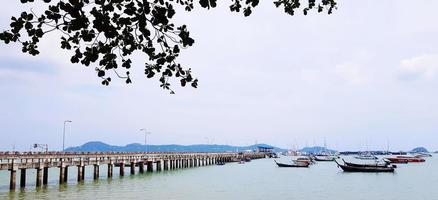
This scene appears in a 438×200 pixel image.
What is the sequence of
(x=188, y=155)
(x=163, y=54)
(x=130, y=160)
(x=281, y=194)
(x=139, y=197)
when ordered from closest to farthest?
1. (x=163, y=54)
2. (x=139, y=197)
3. (x=281, y=194)
4. (x=130, y=160)
5. (x=188, y=155)

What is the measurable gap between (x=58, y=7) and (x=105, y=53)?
969 millimetres

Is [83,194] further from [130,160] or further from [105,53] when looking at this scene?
[105,53]

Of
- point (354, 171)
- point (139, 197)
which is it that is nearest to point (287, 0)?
point (139, 197)

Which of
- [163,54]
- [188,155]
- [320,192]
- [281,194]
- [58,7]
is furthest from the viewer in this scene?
[188,155]

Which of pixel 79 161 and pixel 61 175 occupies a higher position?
pixel 79 161

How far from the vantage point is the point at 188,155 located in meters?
91.6

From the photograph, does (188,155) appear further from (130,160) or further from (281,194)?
(281,194)

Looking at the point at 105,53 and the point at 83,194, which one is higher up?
the point at 105,53

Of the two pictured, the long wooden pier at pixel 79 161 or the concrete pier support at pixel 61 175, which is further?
the concrete pier support at pixel 61 175

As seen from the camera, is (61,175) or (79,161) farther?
(79,161)

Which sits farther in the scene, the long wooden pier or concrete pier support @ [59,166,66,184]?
concrete pier support @ [59,166,66,184]

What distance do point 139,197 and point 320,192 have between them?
18.8m

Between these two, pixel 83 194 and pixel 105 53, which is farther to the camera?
pixel 83 194

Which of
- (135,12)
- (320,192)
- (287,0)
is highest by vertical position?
(287,0)
